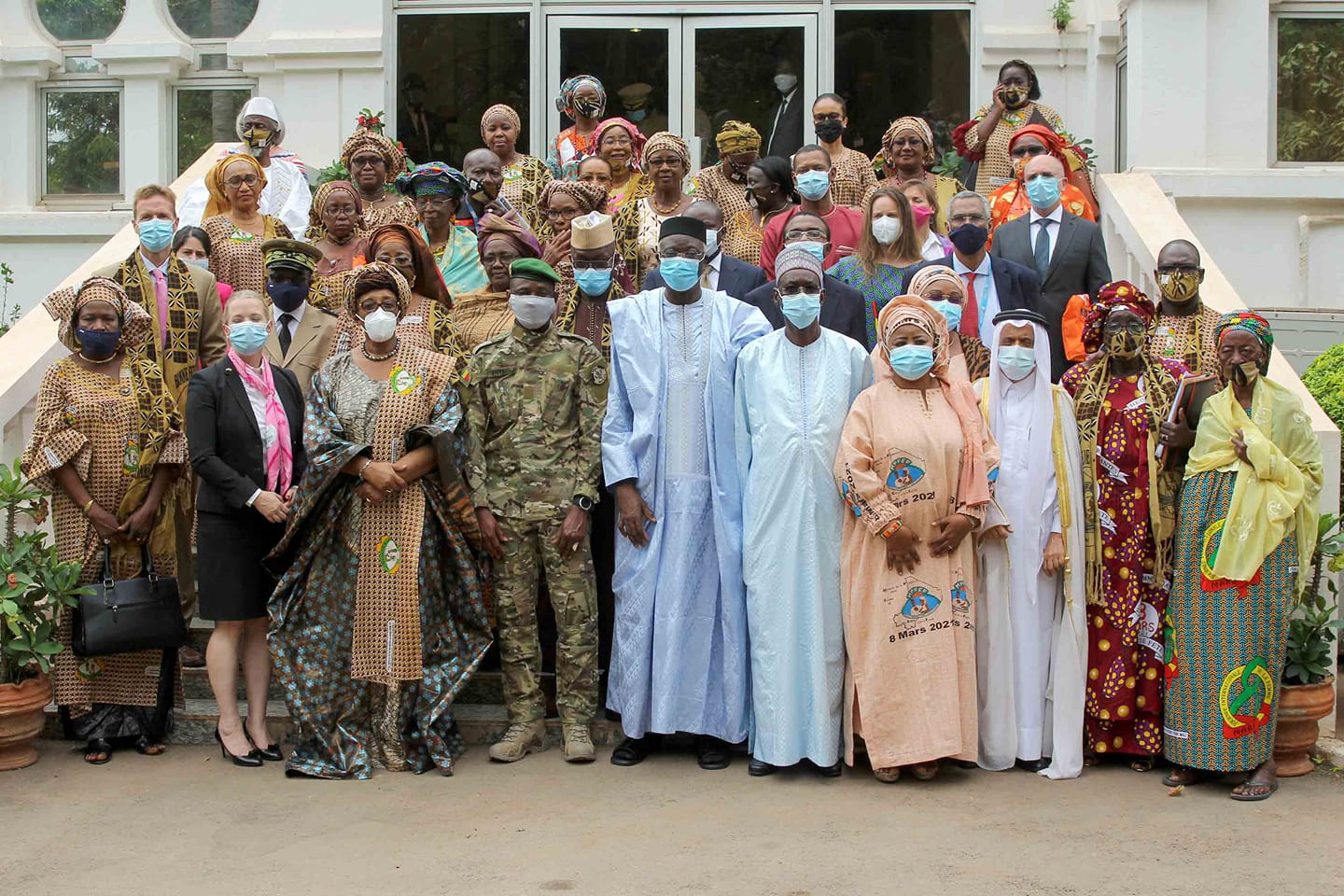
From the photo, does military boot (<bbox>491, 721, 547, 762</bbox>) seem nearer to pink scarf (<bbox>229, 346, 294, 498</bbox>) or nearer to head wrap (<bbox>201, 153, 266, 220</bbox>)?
pink scarf (<bbox>229, 346, 294, 498</bbox>)

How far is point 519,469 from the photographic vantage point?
6.35 metres

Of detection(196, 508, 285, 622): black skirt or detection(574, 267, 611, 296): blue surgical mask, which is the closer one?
detection(196, 508, 285, 622): black skirt

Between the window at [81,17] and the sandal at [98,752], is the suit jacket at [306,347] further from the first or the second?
the window at [81,17]

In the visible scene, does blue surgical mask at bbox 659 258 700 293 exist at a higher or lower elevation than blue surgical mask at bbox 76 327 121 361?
higher

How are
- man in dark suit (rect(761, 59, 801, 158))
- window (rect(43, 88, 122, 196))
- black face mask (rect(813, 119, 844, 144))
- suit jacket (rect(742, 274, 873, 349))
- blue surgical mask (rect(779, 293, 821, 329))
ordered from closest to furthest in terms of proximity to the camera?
1. blue surgical mask (rect(779, 293, 821, 329))
2. suit jacket (rect(742, 274, 873, 349))
3. black face mask (rect(813, 119, 844, 144))
4. man in dark suit (rect(761, 59, 801, 158))
5. window (rect(43, 88, 122, 196))

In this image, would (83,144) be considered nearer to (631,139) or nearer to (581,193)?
(631,139)

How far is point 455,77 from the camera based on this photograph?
40.7ft

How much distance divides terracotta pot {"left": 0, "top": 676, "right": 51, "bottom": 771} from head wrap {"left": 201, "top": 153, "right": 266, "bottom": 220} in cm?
306

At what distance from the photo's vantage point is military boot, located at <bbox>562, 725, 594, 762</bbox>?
247 inches

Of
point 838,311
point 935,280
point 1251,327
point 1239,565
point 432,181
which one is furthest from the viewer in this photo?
point 432,181

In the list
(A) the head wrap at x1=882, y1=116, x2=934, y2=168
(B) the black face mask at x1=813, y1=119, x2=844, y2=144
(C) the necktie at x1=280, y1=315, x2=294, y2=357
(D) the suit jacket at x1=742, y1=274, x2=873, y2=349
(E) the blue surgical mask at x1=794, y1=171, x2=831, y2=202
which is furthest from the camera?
(B) the black face mask at x1=813, y1=119, x2=844, y2=144

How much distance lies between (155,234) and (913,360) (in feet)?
12.6

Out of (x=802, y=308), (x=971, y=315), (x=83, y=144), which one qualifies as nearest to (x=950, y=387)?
(x=802, y=308)

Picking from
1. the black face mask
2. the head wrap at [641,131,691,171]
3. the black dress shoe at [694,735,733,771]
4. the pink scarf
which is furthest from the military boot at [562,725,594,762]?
the black face mask
